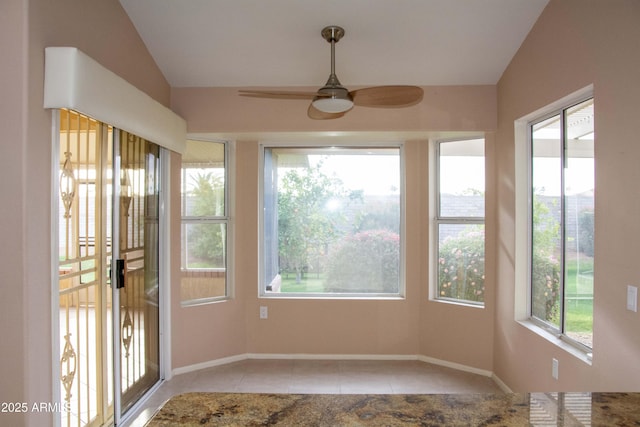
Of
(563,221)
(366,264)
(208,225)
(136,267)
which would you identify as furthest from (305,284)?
(563,221)

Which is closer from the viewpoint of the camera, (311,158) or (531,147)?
(531,147)

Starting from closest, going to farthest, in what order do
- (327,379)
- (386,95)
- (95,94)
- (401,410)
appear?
(401,410), (95,94), (386,95), (327,379)

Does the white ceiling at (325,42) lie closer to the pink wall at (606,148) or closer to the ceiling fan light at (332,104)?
the pink wall at (606,148)

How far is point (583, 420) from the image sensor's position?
950mm

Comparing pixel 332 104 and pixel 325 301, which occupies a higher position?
pixel 332 104

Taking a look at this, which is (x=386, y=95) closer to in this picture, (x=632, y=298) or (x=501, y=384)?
(x=632, y=298)

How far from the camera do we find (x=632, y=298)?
6.84 feet

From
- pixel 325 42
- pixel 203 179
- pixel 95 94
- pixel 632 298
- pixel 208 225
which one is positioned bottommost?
pixel 632 298

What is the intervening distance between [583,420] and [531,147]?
273 centimetres

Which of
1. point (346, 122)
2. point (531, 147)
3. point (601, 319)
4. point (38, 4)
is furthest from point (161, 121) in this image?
point (601, 319)

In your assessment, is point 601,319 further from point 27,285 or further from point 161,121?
point 161,121

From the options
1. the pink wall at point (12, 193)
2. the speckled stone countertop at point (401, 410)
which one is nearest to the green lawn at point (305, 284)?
the pink wall at point (12, 193)

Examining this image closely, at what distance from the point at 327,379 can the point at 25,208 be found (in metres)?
2.67

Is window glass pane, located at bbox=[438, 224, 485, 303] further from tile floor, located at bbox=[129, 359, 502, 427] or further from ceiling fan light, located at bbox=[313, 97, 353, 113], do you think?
ceiling fan light, located at bbox=[313, 97, 353, 113]
